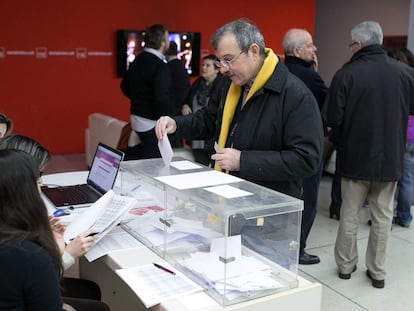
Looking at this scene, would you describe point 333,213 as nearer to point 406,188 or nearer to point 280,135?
point 406,188

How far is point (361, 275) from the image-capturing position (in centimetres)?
365

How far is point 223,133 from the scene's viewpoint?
7.99 feet

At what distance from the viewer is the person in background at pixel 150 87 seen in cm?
464

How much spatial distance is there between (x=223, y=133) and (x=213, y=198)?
0.73m

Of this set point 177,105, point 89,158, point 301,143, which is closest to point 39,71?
point 89,158

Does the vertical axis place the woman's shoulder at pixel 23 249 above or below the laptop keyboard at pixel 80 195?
above

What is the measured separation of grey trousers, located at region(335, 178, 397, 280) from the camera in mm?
3432

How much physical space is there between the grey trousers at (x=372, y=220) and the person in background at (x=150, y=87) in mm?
1929

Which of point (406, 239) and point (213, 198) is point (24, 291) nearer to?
point (213, 198)

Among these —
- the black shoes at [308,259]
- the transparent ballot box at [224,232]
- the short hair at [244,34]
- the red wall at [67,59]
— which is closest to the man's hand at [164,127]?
the transparent ballot box at [224,232]

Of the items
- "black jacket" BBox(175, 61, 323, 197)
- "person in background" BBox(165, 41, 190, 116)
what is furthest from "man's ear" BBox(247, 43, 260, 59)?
"person in background" BBox(165, 41, 190, 116)

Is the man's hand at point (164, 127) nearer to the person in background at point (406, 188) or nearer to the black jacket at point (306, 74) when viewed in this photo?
the black jacket at point (306, 74)

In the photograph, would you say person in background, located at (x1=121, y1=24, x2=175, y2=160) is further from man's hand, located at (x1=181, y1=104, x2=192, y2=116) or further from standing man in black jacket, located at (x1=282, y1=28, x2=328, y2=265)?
standing man in black jacket, located at (x1=282, y1=28, x2=328, y2=265)

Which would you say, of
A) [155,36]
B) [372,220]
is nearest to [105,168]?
[372,220]
